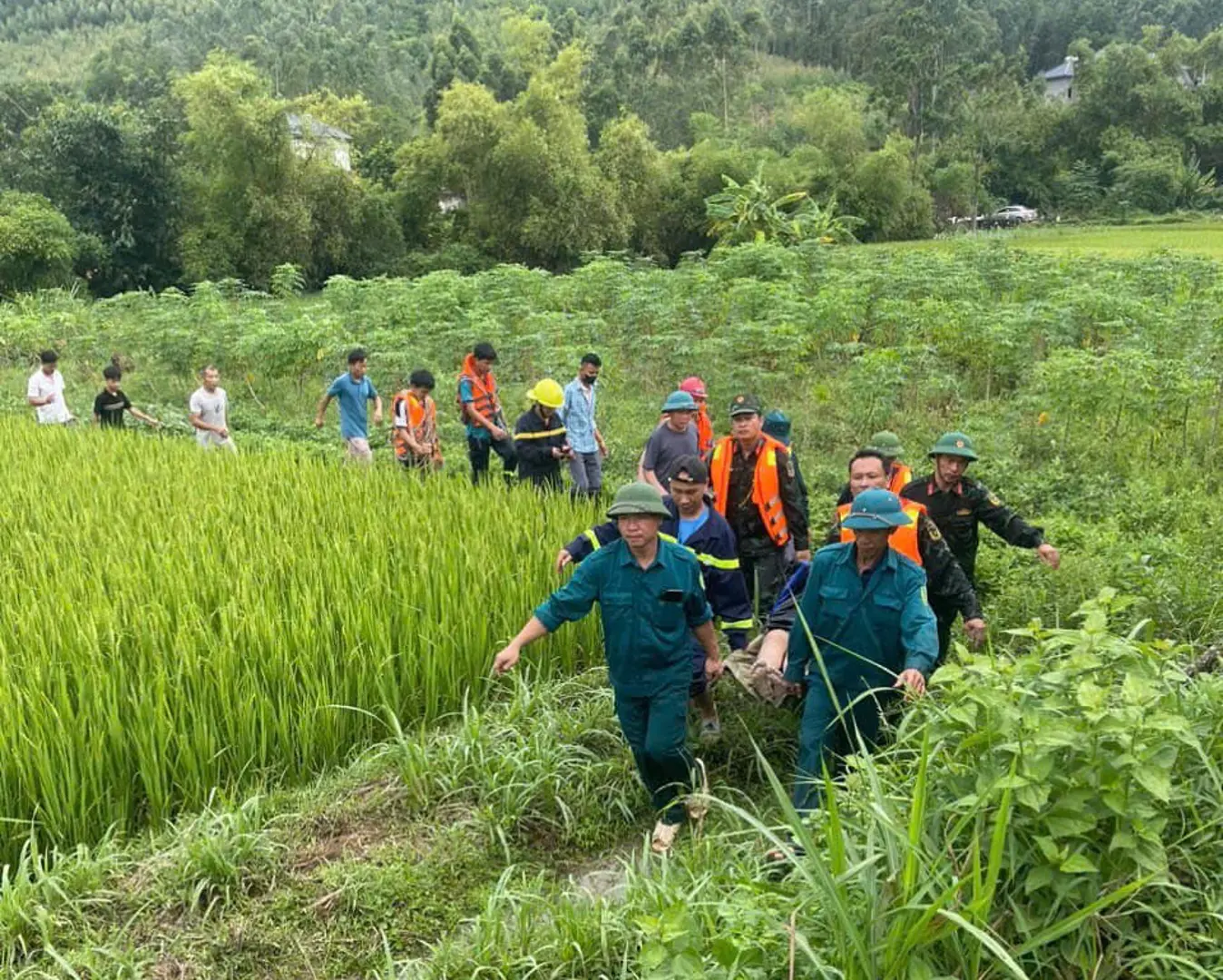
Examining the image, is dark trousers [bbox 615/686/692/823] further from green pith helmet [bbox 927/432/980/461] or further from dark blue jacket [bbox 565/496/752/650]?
green pith helmet [bbox 927/432/980/461]

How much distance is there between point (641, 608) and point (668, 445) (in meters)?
2.69

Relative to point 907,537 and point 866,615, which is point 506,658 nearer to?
point 866,615

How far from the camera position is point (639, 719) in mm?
3896

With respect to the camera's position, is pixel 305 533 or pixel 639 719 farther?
pixel 305 533

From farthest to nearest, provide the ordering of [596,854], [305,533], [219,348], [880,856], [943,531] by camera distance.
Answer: [219,348]
[305,533]
[943,531]
[596,854]
[880,856]

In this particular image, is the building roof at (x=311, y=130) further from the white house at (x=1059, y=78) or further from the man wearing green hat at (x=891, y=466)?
the white house at (x=1059, y=78)

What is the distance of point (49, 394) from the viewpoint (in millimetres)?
10750

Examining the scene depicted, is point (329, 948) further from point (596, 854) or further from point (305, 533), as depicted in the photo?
point (305, 533)

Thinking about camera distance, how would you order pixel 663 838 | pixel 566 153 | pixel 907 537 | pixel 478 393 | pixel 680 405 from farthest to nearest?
pixel 566 153 → pixel 478 393 → pixel 680 405 → pixel 907 537 → pixel 663 838

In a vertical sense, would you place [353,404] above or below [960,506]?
above

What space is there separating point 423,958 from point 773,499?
293cm

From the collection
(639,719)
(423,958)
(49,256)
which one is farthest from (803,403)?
A: (49,256)

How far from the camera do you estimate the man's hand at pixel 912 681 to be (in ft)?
10.3

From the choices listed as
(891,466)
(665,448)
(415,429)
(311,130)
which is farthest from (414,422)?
(311,130)
